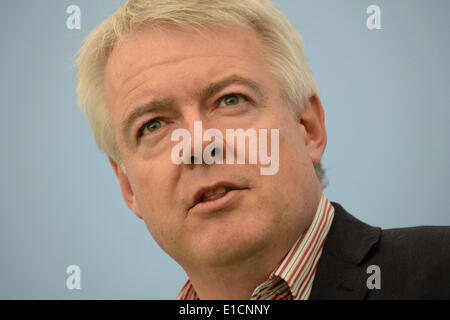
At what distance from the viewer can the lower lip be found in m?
1.50

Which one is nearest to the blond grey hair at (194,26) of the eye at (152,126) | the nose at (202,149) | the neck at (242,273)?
the eye at (152,126)

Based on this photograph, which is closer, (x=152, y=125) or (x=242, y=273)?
(x=242, y=273)

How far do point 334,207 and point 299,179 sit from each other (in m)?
0.24

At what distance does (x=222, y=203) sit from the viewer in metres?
1.50

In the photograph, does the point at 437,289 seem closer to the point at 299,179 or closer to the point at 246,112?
the point at 299,179

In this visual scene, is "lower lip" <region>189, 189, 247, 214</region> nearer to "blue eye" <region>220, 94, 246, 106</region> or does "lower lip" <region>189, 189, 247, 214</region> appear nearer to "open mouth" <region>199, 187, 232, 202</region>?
"open mouth" <region>199, 187, 232, 202</region>

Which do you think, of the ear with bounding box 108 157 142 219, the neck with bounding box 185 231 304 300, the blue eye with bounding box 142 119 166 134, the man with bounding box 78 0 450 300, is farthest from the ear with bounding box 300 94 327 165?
the ear with bounding box 108 157 142 219

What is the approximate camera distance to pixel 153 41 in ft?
5.64

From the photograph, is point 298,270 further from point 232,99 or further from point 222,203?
point 232,99

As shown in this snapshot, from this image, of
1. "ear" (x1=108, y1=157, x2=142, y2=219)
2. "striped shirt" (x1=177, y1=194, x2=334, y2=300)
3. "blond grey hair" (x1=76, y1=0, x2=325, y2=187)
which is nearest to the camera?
"striped shirt" (x1=177, y1=194, x2=334, y2=300)

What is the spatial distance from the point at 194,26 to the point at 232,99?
0.26 m

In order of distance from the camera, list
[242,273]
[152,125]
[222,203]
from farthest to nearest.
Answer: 1. [152,125]
2. [242,273]
3. [222,203]

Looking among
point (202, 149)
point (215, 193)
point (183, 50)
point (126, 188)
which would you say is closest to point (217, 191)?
point (215, 193)

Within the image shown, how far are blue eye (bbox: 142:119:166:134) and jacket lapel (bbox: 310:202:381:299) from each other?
641 millimetres
